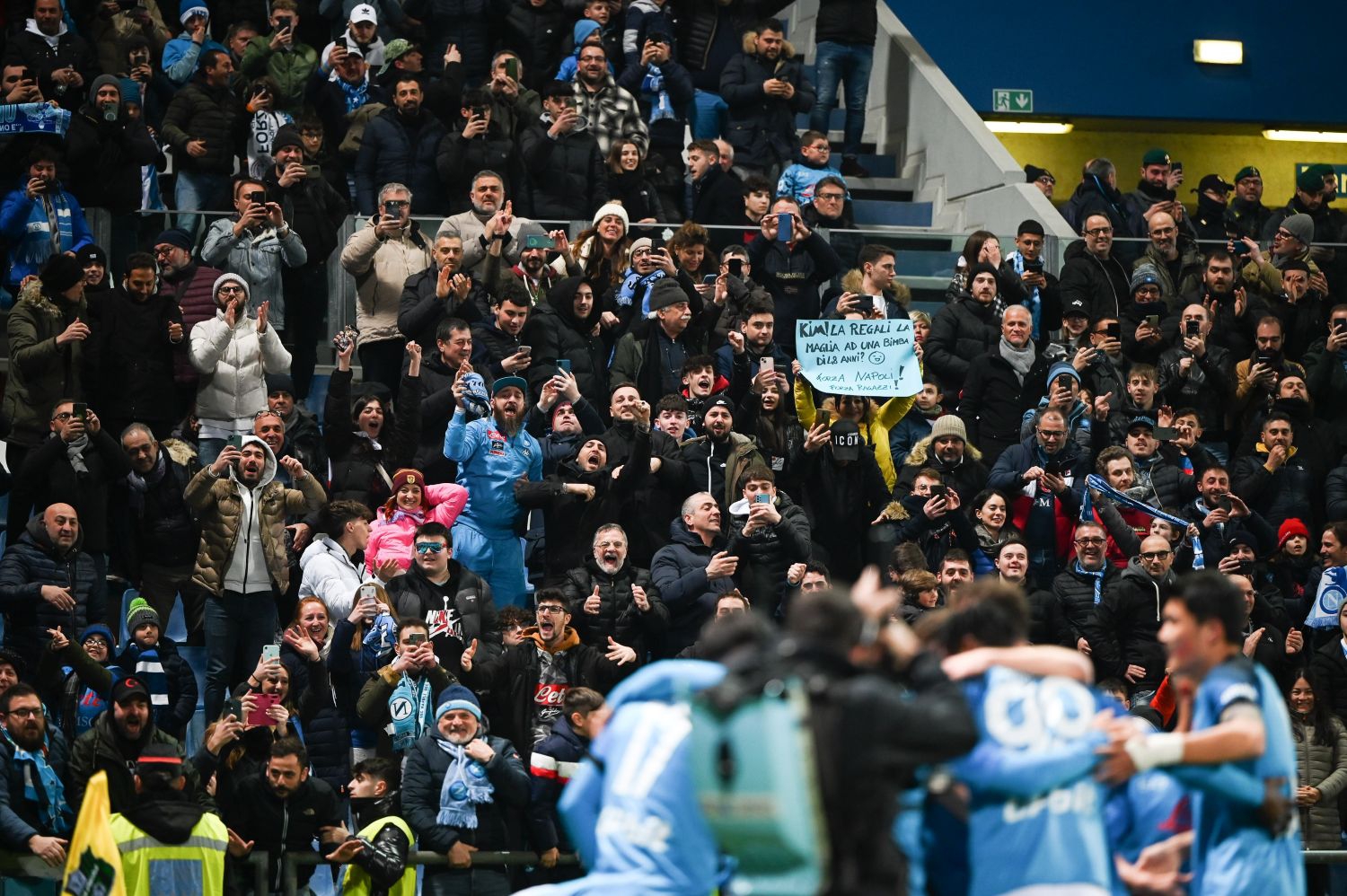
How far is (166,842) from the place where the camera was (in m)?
11.5

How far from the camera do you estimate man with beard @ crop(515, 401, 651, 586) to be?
1483 cm

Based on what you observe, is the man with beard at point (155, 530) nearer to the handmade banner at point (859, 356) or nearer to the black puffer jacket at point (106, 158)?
the black puffer jacket at point (106, 158)

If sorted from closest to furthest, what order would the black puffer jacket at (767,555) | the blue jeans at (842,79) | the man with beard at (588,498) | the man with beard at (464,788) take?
1. the man with beard at (464,788)
2. the black puffer jacket at (767,555)
3. the man with beard at (588,498)
4. the blue jeans at (842,79)

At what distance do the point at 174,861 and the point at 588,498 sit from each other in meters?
4.21

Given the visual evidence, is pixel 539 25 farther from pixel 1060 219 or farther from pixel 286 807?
pixel 286 807

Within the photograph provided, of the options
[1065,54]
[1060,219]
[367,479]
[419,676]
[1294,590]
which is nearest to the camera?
[419,676]

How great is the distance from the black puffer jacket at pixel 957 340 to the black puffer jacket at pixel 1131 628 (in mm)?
2448

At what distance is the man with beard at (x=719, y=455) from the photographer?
49.4 ft

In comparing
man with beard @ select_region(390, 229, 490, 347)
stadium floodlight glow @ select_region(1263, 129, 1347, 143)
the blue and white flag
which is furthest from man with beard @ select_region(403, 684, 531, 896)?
stadium floodlight glow @ select_region(1263, 129, 1347, 143)

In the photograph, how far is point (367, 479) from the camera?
49.5ft

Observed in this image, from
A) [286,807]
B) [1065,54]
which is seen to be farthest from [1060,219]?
[286,807]

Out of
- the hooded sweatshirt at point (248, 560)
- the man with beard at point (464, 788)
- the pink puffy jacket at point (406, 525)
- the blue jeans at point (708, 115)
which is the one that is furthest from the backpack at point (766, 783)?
the blue jeans at point (708, 115)

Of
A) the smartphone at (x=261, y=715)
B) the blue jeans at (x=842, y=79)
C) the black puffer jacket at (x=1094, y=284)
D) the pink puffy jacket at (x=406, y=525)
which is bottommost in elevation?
the smartphone at (x=261, y=715)

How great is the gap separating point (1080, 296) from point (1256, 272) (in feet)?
5.84
